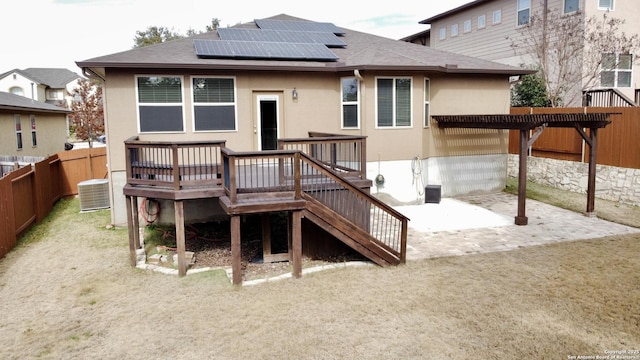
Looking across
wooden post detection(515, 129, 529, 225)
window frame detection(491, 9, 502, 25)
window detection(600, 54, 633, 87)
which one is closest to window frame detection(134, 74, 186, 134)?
wooden post detection(515, 129, 529, 225)

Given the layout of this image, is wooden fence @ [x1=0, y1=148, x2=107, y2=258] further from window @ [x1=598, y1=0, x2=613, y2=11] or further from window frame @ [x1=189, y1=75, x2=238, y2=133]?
window @ [x1=598, y1=0, x2=613, y2=11]

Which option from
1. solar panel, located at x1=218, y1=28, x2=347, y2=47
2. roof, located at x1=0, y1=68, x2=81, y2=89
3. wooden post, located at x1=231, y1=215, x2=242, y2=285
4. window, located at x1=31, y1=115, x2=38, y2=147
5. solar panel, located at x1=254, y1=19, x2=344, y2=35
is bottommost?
wooden post, located at x1=231, y1=215, x2=242, y2=285

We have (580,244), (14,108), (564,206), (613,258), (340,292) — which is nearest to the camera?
(340,292)

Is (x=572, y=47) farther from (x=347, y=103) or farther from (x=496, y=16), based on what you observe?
(x=347, y=103)

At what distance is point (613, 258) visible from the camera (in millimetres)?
7992

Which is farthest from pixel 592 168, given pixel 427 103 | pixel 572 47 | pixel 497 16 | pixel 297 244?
pixel 497 16

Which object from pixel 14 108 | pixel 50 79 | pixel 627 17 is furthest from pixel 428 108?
pixel 50 79

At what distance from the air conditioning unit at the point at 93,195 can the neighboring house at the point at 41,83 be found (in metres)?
41.8

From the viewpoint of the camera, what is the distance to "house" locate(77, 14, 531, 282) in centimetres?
1045

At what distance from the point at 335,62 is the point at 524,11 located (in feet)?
38.6

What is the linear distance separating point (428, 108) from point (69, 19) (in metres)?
33.4

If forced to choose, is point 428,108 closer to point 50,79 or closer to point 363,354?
point 363,354

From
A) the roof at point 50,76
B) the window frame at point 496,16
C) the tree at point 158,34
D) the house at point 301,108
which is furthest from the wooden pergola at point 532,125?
the roof at point 50,76

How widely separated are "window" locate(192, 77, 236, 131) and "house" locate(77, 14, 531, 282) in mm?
24
